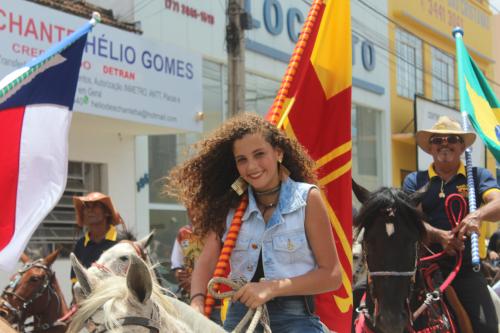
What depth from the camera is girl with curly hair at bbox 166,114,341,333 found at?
3.47 m

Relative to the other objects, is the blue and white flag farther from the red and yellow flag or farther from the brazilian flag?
the brazilian flag

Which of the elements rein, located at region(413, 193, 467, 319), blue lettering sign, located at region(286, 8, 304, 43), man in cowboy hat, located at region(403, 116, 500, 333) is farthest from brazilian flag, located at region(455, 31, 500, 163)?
blue lettering sign, located at region(286, 8, 304, 43)

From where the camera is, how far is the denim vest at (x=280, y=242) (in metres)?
3.51

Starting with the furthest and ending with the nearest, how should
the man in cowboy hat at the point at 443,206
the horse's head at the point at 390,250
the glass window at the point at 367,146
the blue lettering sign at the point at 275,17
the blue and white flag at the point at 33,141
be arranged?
the glass window at the point at 367,146 < the blue lettering sign at the point at 275,17 < the man in cowboy hat at the point at 443,206 < the blue and white flag at the point at 33,141 < the horse's head at the point at 390,250

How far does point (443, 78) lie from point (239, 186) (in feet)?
86.6

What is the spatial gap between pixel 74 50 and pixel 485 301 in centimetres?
397

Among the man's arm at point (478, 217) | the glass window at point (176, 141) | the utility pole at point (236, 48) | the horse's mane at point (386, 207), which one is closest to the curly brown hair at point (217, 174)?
the horse's mane at point (386, 207)

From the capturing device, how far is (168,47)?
13.3 m

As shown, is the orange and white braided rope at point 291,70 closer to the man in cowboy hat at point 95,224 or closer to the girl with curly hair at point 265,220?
the girl with curly hair at point 265,220

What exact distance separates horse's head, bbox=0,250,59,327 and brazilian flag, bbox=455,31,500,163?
4878 millimetres

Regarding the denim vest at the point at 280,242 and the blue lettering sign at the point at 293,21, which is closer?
the denim vest at the point at 280,242

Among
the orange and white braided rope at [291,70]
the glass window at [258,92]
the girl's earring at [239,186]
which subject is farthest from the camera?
the glass window at [258,92]

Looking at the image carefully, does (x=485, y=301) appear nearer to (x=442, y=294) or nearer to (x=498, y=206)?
(x=442, y=294)

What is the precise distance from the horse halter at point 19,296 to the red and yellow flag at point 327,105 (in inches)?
179
